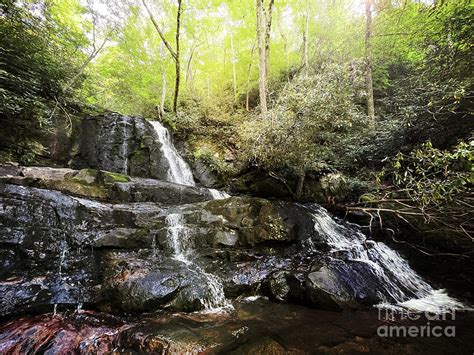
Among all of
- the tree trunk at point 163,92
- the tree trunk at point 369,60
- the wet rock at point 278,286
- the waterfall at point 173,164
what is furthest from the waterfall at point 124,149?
the tree trunk at point 369,60

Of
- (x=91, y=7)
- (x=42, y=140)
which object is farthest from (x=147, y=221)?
(x=91, y=7)

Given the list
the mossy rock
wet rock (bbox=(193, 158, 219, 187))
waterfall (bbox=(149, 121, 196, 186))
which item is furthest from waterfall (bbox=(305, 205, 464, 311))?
the mossy rock

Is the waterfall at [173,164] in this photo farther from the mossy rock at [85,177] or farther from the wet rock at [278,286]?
the wet rock at [278,286]

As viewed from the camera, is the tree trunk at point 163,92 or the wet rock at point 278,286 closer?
the wet rock at point 278,286

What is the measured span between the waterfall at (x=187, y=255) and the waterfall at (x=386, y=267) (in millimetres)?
3168

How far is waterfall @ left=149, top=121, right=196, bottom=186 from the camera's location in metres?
10.6

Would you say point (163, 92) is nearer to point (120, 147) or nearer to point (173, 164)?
point (120, 147)

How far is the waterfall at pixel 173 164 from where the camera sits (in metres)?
10.6

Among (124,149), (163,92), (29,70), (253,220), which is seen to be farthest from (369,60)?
(29,70)

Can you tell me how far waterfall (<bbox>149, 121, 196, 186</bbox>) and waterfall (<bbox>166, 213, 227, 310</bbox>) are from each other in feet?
15.6

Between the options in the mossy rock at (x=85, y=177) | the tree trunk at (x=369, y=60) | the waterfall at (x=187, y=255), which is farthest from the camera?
the tree trunk at (x=369, y=60)

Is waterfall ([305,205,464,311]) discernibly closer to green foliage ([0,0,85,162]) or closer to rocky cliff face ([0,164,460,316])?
rocky cliff face ([0,164,460,316])

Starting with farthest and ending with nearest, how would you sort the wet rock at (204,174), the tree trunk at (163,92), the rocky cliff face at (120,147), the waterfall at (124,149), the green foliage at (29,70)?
the tree trunk at (163,92)
the wet rock at (204,174)
the waterfall at (124,149)
the rocky cliff face at (120,147)
the green foliage at (29,70)

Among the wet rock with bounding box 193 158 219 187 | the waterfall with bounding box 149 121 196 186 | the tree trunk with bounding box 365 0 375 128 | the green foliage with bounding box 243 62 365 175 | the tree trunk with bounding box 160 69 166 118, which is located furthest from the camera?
the tree trunk with bounding box 160 69 166 118
